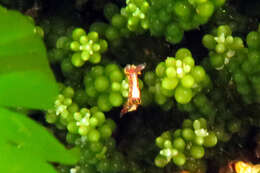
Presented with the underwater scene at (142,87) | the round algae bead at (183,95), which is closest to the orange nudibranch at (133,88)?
the underwater scene at (142,87)

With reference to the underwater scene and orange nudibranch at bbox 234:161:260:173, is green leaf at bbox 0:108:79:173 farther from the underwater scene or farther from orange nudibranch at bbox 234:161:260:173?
orange nudibranch at bbox 234:161:260:173

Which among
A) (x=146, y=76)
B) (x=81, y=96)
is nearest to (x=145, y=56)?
(x=146, y=76)

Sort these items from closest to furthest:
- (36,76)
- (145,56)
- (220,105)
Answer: (36,76) → (220,105) → (145,56)

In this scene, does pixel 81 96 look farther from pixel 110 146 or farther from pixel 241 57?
pixel 241 57

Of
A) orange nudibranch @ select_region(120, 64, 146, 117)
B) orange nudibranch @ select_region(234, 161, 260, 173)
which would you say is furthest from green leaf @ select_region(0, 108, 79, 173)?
orange nudibranch @ select_region(234, 161, 260, 173)

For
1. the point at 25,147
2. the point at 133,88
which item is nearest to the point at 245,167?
the point at 133,88

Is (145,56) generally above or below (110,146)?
above

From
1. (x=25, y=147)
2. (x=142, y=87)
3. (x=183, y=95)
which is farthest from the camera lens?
(x=142, y=87)

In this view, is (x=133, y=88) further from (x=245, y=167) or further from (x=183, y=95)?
(x=245, y=167)
